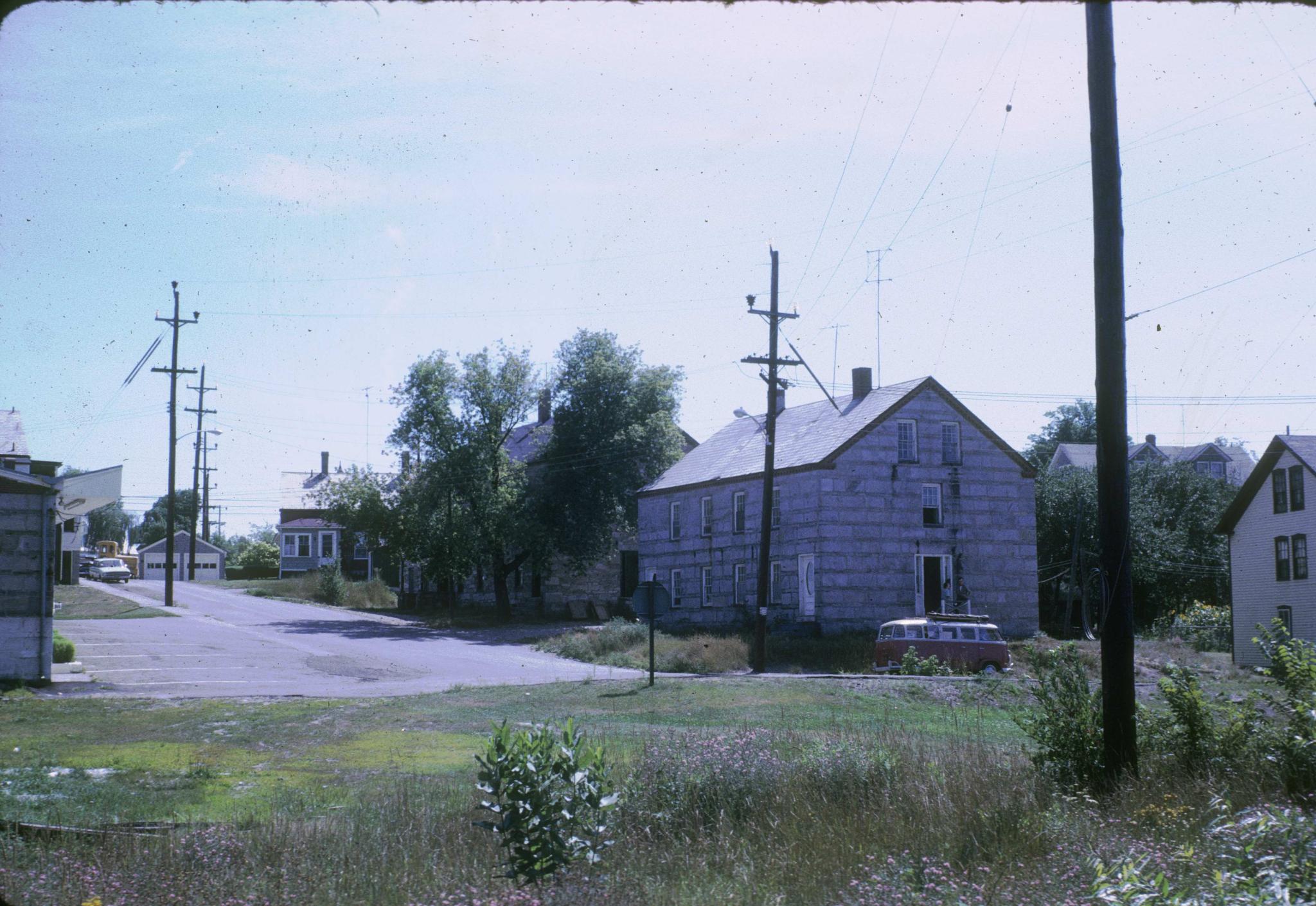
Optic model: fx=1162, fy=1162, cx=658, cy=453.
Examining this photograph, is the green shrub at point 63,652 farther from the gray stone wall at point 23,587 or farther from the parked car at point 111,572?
the parked car at point 111,572

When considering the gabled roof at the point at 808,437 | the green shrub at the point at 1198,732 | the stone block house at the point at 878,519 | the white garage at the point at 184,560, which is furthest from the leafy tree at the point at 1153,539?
the white garage at the point at 184,560

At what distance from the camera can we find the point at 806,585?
3947 cm

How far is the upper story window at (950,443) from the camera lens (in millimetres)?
41438

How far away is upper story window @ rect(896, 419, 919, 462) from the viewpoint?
40.8m

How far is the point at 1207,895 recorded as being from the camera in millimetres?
6496

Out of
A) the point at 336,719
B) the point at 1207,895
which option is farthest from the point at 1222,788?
the point at 336,719

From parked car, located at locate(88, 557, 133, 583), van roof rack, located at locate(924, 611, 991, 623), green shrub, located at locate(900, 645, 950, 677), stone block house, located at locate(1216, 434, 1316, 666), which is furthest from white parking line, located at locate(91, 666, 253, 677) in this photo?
parked car, located at locate(88, 557, 133, 583)

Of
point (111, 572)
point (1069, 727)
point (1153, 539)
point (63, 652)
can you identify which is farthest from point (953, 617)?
point (111, 572)

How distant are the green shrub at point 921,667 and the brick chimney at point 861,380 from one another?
52.8ft

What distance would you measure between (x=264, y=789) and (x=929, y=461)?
3188cm

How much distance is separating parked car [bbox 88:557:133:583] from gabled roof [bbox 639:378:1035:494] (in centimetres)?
4569

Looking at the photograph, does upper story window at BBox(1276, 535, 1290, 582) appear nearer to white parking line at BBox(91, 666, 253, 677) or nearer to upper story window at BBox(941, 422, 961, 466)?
upper story window at BBox(941, 422, 961, 466)

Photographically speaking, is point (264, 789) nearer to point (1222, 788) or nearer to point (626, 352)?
point (1222, 788)

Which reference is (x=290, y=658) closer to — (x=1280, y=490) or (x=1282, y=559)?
(x=1282, y=559)
